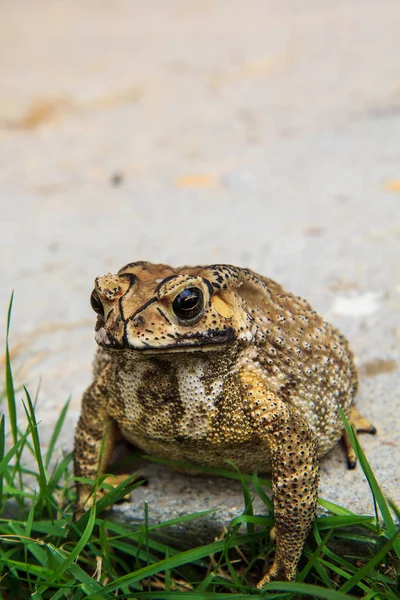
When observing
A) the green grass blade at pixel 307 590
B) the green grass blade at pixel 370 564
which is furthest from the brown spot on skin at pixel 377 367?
the green grass blade at pixel 307 590

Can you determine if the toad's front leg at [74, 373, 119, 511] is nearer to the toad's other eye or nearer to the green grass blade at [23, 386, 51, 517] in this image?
the green grass blade at [23, 386, 51, 517]

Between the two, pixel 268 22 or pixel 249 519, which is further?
pixel 268 22

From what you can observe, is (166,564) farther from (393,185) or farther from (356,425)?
(393,185)

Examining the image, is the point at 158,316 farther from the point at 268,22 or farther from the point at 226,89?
the point at 268,22

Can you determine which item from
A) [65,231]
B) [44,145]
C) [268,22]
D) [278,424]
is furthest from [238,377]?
[268,22]

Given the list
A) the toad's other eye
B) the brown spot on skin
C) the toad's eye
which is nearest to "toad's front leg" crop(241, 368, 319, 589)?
the toad's other eye

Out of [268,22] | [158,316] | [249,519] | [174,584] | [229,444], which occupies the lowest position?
[174,584]
